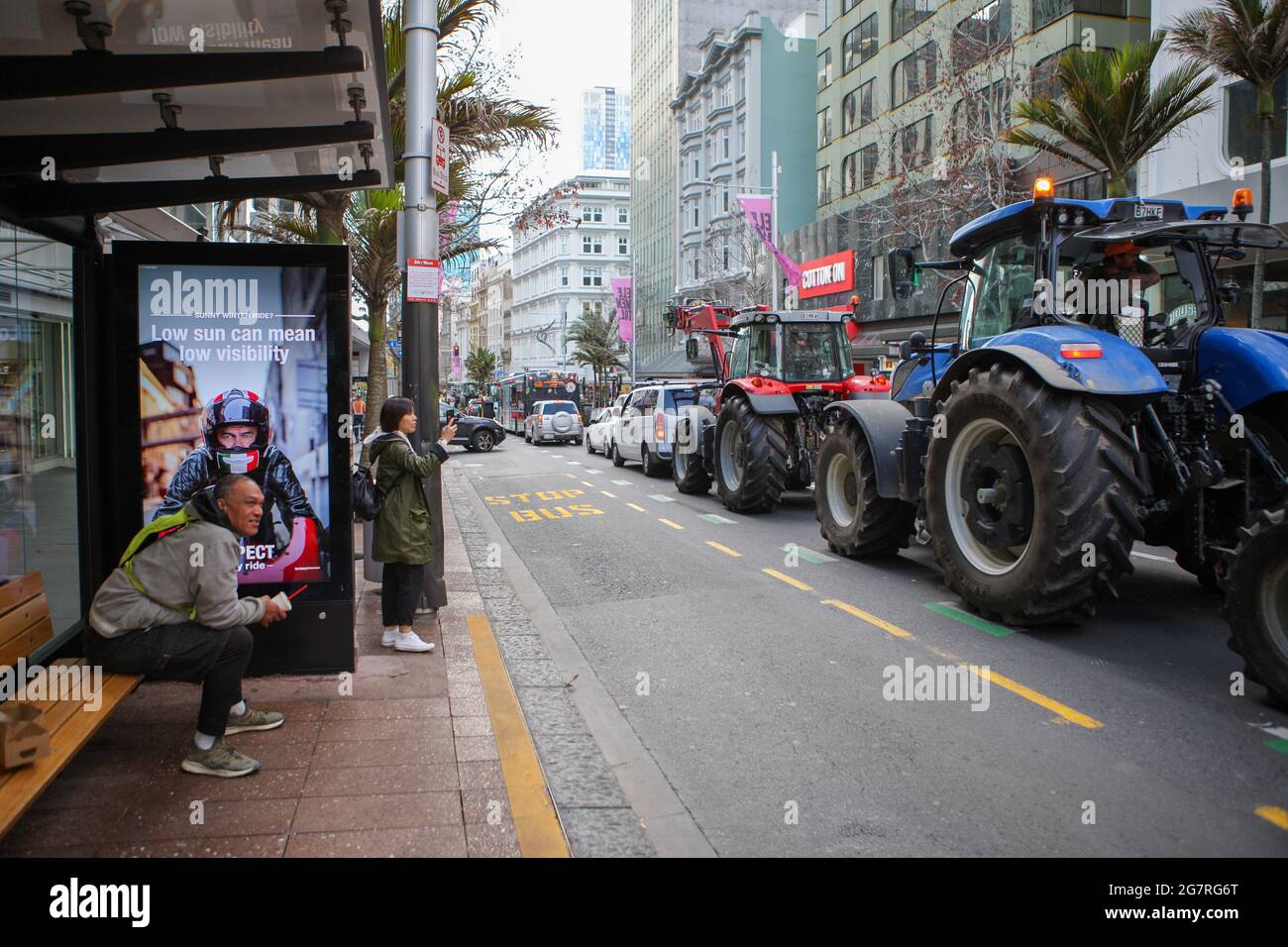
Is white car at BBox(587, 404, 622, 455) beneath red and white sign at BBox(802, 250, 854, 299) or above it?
beneath

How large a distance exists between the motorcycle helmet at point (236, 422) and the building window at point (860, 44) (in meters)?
37.6

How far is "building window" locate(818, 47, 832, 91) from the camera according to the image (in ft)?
137

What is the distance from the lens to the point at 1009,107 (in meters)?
21.6

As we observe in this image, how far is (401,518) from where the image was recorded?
642 cm

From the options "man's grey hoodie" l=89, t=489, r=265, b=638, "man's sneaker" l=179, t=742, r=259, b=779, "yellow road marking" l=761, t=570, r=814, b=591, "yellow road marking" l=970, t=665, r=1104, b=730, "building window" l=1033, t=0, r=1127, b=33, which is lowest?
"yellow road marking" l=970, t=665, r=1104, b=730

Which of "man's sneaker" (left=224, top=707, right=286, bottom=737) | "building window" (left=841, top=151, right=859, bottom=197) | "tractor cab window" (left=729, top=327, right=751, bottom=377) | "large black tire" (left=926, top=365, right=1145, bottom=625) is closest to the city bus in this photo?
"building window" (left=841, top=151, right=859, bottom=197)

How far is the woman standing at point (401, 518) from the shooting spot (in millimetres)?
6359

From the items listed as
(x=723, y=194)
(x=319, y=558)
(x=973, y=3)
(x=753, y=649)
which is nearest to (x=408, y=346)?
(x=319, y=558)

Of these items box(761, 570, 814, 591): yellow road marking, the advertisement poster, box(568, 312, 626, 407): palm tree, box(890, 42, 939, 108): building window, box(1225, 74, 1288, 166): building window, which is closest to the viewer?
the advertisement poster

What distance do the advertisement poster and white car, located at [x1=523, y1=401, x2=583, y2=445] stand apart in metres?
29.1

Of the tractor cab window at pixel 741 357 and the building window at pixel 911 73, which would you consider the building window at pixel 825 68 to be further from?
the tractor cab window at pixel 741 357

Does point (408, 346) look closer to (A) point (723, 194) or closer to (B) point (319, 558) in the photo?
(B) point (319, 558)

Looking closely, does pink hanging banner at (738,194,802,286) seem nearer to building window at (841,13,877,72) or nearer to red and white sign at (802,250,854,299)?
red and white sign at (802,250,854,299)

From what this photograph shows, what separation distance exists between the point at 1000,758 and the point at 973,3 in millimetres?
28974
